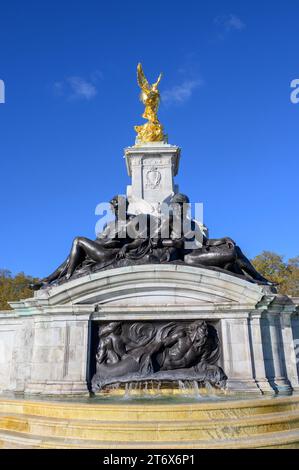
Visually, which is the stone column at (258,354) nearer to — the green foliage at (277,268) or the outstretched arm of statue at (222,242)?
the outstretched arm of statue at (222,242)

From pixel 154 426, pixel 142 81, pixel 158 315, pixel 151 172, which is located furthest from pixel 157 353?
pixel 142 81

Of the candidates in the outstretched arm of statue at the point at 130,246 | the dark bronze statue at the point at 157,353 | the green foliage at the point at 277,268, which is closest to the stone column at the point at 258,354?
the dark bronze statue at the point at 157,353

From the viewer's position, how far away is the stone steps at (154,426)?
6285 mm

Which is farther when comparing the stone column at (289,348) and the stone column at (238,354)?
the stone column at (289,348)

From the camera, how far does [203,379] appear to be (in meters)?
10.3

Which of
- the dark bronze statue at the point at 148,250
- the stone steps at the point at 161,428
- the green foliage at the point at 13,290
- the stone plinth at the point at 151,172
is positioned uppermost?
the green foliage at the point at 13,290

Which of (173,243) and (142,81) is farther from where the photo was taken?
(142,81)

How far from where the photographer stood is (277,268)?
42.7 metres

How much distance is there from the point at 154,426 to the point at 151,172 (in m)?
14.3

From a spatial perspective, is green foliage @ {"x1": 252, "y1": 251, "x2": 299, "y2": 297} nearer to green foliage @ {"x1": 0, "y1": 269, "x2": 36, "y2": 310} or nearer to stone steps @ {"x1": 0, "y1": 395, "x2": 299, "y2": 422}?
green foliage @ {"x1": 0, "y1": 269, "x2": 36, "y2": 310}

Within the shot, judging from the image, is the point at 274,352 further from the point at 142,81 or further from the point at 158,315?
the point at 142,81

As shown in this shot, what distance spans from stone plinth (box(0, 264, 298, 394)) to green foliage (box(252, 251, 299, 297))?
96.2 ft

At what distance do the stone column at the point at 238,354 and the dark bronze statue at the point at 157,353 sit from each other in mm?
248
